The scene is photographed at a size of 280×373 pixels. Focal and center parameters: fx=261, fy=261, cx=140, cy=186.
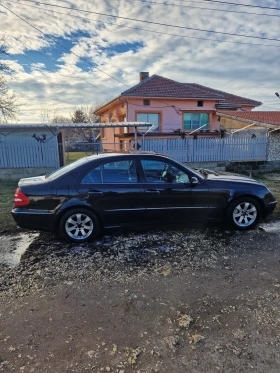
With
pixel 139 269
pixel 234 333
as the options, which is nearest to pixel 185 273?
pixel 139 269

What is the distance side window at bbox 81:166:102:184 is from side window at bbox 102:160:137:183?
84 millimetres

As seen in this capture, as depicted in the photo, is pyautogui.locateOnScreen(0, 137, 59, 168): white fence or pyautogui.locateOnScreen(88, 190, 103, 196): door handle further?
pyautogui.locateOnScreen(0, 137, 59, 168): white fence

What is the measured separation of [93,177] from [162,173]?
1.20 meters

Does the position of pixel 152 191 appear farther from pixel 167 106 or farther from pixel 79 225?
pixel 167 106

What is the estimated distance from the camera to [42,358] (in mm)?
2160

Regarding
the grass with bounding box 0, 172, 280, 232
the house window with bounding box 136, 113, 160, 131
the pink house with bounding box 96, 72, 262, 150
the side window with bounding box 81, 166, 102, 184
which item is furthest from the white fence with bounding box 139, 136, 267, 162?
the side window with bounding box 81, 166, 102, 184

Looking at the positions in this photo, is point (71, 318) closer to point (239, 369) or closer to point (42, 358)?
point (42, 358)

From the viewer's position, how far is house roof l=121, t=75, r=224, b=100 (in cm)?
1761

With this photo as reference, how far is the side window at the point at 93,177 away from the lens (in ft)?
14.3

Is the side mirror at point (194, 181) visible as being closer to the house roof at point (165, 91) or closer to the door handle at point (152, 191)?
the door handle at point (152, 191)

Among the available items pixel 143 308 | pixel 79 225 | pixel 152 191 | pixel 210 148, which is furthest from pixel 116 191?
pixel 210 148

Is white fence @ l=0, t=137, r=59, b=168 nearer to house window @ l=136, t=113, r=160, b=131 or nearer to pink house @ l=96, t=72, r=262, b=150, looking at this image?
pink house @ l=96, t=72, r=262, b=150

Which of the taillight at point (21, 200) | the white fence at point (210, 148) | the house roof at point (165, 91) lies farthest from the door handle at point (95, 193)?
the house roof at point (165, 91)

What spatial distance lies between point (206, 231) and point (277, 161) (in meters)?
10.2
